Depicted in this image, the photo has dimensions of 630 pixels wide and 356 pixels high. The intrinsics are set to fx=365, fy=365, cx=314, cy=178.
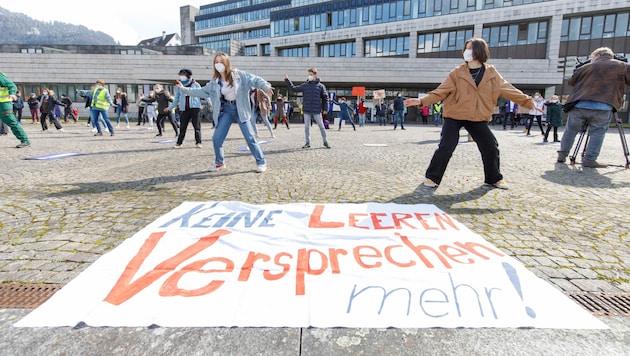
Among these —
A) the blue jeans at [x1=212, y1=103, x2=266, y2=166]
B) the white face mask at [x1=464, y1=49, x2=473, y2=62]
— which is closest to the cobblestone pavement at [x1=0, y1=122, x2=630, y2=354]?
the blue jeans at [x1=212, y1=103, x2=266, y2=166]

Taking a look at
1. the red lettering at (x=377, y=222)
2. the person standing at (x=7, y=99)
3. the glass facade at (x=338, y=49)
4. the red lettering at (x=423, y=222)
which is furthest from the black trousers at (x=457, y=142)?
the glass facade at (x=338, y=49)

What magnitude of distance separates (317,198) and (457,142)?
1.99 metres

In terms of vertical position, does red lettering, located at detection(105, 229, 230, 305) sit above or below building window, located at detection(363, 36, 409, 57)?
below

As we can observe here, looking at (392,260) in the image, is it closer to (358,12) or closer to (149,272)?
(149,272)

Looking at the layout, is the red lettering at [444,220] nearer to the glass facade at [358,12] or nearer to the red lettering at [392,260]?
the red lettering at [392,260]

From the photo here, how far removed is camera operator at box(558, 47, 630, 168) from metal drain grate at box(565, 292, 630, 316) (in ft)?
18.0

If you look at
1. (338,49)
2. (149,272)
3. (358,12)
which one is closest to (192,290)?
(149,272)

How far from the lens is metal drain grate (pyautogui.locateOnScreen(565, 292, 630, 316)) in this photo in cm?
198

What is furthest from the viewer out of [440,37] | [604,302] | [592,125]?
[440,37]

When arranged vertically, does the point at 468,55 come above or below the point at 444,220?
above

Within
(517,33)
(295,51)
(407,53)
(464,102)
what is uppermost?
(295,51)

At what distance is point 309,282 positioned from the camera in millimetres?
2176

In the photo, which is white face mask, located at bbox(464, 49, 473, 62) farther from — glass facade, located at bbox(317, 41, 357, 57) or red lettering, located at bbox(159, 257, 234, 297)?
glass facade, located at bbox(317, 41, 357, 57)

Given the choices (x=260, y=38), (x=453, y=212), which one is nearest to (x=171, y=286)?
(x=453, y=212)
